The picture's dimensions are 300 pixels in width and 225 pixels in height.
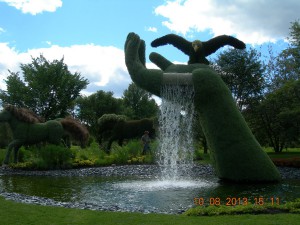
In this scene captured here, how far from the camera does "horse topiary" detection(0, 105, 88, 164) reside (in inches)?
661

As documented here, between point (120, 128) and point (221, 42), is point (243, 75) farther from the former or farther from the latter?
point (221, 42)

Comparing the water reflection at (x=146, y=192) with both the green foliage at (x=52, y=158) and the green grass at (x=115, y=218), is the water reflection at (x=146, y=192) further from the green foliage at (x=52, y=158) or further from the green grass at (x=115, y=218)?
the green foliage at (x=52, y=158)

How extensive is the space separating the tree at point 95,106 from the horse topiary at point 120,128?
1748 centimetres

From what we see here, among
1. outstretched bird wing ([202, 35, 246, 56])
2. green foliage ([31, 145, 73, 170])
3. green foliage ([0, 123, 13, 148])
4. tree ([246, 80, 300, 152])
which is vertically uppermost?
outstretched bird wing ([202, 35, 246, 56])

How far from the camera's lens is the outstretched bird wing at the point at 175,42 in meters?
11.9

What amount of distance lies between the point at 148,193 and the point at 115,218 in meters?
3.59

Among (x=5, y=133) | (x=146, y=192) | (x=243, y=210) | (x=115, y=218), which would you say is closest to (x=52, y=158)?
(x=5, y=133)

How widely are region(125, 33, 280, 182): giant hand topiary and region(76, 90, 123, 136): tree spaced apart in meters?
34.4

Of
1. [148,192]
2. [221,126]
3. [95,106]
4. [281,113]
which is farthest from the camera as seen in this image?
[95,106]

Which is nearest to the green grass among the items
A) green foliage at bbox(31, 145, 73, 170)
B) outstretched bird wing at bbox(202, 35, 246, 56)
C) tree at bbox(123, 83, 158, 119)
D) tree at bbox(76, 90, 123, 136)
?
outstretched bird wing at bbox(202, 35, 246, 56)

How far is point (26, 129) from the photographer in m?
17.0

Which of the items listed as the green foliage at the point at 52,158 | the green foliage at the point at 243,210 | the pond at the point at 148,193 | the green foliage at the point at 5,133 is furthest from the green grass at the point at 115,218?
the green foliage at the point at 5,133

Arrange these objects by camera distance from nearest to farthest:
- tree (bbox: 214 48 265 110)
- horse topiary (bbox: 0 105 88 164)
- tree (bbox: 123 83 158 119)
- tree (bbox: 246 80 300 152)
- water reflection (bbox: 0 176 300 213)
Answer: water reflection (bbox: 0 176 300 213)
horse topiary (bbox: 0 105 88 164)
tree (bbox: 246 80 300 152)
tree (bbox: 214 48 265 110)
tree (bbox: 123 83 158 119)

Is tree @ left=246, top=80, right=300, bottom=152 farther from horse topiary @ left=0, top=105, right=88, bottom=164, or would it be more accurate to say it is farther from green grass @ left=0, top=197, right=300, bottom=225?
green grass @ left=0, top=197, right=300, bottom=225
